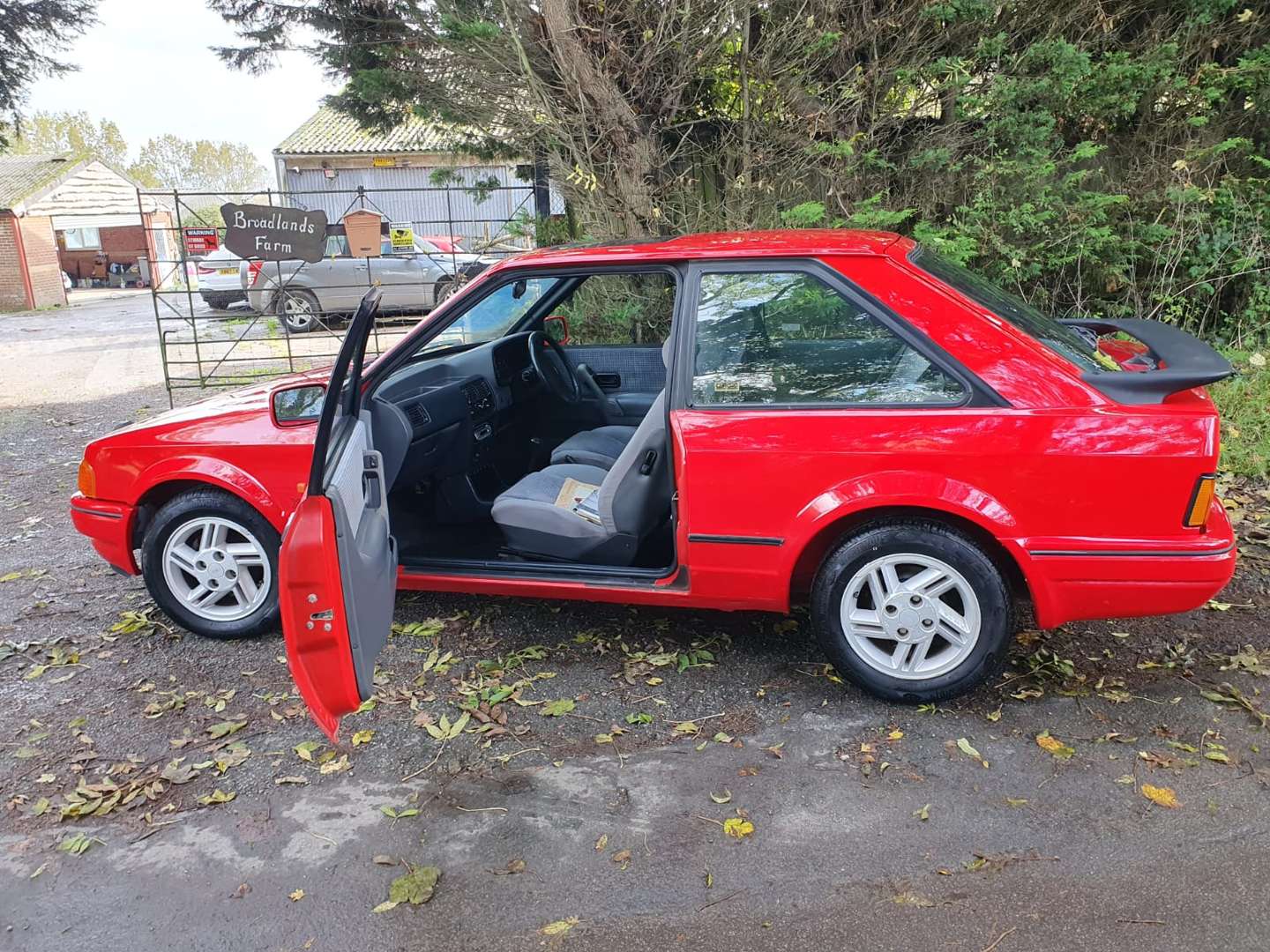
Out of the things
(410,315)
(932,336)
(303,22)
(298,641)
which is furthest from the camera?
(410,315)

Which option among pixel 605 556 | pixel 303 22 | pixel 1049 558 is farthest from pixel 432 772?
pixel 303 22

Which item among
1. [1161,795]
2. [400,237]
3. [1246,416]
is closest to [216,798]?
[1161,795]

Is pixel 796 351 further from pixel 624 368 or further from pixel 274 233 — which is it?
pixel 274 233

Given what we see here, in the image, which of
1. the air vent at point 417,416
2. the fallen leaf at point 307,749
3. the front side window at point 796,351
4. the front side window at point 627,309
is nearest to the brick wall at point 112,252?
the front side window at point 627,309

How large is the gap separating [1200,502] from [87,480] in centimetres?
444

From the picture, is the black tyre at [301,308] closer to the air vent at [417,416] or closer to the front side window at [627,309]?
the front side window at [627,309]

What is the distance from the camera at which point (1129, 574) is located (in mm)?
2979

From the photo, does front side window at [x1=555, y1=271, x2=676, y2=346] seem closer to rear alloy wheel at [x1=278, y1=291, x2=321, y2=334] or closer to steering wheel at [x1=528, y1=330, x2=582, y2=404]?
steering wheel at [x1=528, y1=330, x2=582, y2=404]

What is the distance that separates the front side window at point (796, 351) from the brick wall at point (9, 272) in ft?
87.9

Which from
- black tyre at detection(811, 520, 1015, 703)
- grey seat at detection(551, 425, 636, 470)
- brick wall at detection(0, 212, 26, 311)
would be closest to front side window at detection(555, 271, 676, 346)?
grey seat at detection(551, 425, 636, 470)

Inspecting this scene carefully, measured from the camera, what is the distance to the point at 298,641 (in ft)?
8.48

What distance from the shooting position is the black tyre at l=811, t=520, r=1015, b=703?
3.12 metres

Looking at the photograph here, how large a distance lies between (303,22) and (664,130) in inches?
185

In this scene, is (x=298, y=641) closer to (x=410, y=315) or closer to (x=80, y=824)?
(x=80, y=824)
